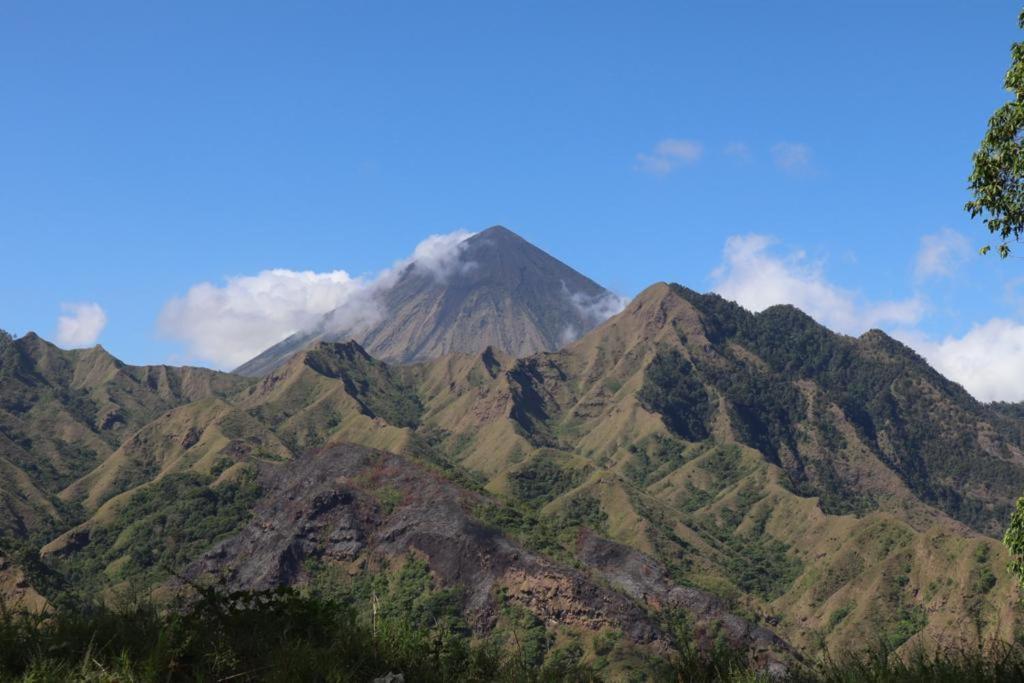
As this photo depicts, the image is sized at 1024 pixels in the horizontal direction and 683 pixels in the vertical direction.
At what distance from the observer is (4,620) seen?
1069 cm

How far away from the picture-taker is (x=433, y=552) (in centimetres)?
12825

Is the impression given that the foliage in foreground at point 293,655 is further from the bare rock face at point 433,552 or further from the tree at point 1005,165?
the bare rock face at point 433,552

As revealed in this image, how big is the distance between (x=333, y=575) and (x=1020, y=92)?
125m

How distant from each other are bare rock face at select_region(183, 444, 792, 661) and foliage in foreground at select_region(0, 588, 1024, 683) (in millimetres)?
100799

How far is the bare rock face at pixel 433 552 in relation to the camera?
386 feet

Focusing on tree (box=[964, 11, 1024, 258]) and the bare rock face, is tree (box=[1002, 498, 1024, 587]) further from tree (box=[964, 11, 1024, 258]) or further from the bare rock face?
the bare rock face

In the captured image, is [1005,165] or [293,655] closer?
[293,655]

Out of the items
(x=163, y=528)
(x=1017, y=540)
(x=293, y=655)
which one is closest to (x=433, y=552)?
(x=163, y=528)

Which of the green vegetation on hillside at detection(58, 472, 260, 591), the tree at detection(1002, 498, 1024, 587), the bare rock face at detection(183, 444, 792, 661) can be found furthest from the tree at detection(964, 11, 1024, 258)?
the green vegetation on hillside at detection(58, 472, 260, 591)

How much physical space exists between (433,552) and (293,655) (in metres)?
121

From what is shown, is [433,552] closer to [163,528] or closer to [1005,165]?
[163,528]

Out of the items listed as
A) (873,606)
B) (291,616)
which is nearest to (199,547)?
(873,606)

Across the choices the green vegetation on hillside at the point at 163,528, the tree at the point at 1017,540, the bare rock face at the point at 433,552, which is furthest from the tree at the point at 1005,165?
the green vegetation on hillside at the point at 163,528

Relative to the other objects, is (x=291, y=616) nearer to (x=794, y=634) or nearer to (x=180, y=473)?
(x=794, y=634)
